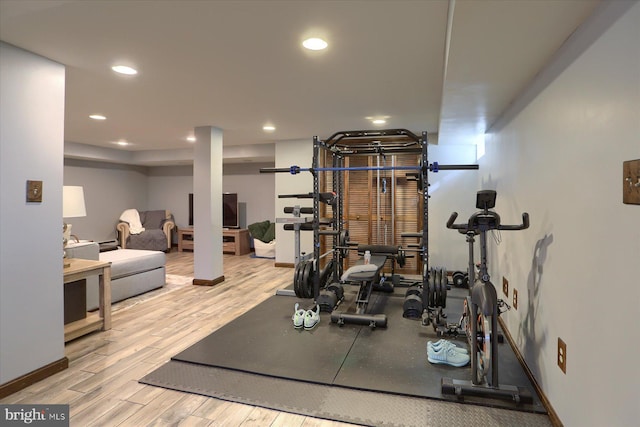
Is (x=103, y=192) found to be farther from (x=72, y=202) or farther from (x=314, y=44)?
(x=314, y=44)

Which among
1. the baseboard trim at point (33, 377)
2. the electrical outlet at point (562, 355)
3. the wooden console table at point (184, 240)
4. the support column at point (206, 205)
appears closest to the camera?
the electrical outlet at point (562, 355)

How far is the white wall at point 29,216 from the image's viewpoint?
2.15 metres

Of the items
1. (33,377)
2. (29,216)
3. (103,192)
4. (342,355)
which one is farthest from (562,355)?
(103,192)

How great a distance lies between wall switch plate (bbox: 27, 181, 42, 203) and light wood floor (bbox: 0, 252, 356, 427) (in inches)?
46.3

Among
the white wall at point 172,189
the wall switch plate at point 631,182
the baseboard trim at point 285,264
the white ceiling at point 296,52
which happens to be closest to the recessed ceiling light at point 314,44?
the white ceiling at point 296,52

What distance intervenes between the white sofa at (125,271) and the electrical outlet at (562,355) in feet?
12.9

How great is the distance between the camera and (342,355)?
8.58ft

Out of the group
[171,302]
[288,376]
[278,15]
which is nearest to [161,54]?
[278,15]

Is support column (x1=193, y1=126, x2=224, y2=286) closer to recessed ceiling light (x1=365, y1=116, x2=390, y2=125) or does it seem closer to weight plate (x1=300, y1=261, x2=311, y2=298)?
weight plate (x1=300, y1=261, x2=311, y2=298)

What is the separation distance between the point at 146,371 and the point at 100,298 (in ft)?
3.71

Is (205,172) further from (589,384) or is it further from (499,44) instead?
(589,384)

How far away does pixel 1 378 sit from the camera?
2098mm

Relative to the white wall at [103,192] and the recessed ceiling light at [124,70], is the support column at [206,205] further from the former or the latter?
the white wall at [103,192]

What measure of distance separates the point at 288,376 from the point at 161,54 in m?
2.32
